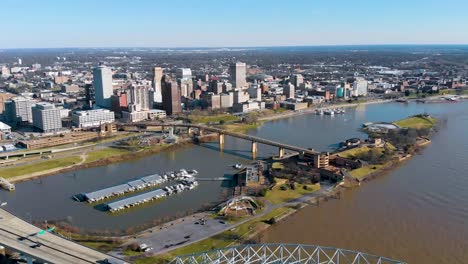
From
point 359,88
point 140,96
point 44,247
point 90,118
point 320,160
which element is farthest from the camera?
point 359,88

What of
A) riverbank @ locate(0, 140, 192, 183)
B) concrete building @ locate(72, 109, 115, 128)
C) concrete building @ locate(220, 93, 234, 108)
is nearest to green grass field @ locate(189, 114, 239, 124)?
concrete building @ locate(220, 93, 234, 108)

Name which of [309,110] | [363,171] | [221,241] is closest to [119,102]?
[309,110]

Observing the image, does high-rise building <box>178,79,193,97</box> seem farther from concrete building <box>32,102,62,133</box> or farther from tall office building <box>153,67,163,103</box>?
concrete building <box>32,102,62,133</box>

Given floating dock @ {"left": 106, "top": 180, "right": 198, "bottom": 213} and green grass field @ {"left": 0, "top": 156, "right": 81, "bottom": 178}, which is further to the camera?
green grass field @ {"left": 0, "top": 156, "right": 81, "bottom": 178}

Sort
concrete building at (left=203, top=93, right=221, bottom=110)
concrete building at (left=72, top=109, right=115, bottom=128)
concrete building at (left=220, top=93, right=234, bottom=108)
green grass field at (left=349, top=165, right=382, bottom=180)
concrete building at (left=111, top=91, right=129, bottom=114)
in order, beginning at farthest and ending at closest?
concrete building at (left=220, top=93, right=234, bottom=108) < concrete building at (left=203, top=93, right=221, bottom=110) < concrete building at (left=111, top=91, right=129, bottom=114) < concrete building at (left=72, top=109, right=115, bottom=128) < green grass field at (left=349, top=165, right=382, bottom=180)

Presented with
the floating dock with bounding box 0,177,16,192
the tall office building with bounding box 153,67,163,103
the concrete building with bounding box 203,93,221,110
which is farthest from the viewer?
the tall office building with bounding box 153,67,163,103

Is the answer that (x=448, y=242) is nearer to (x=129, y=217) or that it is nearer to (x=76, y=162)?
(x=129, y=217)

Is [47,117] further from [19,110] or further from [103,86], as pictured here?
[103,86]

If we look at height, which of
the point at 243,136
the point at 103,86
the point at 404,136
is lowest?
the point at 404,136
